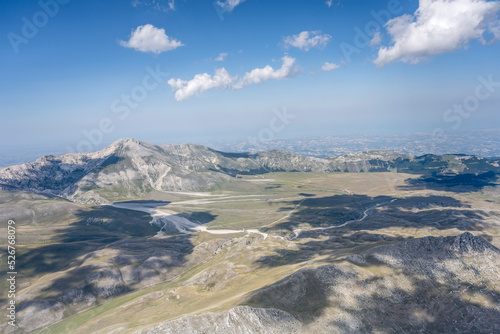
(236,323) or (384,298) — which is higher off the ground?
(236,323)

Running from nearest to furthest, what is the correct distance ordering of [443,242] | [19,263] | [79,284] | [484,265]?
[484,265] < [443,242] < [79,284] < [19,263]

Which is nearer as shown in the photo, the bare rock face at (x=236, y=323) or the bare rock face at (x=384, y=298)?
the bare rock face at (x=236, y=323)

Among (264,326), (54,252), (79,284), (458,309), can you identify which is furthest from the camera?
(54,252)

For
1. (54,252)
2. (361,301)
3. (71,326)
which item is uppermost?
(361,301)

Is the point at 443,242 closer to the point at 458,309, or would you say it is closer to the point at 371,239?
the point at 458,309

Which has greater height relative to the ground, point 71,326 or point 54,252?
point 54,252

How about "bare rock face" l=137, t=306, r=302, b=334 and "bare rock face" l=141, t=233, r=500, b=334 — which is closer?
"bare rock face" l=137, t=306, r=302, b=334

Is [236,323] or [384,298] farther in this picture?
[384,298]

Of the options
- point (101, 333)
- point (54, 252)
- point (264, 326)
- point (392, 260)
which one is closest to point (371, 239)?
point (392, 260)
